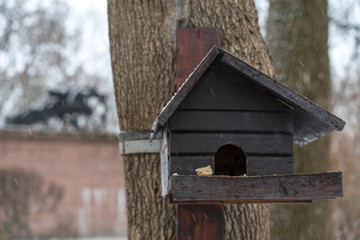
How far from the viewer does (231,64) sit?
8.87 feet

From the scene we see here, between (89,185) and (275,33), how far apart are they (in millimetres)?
12559

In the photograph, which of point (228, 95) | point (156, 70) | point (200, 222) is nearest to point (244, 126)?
point (228, 95)

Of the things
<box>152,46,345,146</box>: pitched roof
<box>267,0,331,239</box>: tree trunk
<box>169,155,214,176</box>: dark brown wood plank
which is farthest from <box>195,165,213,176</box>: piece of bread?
<box>267,0,331,239</box>: tree trunk

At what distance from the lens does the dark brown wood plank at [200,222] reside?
304 centimetres

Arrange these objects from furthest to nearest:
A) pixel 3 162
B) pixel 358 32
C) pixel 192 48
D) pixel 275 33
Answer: pixel 3 162
pixel 358 32
pixel 275 33
pixel 192 48

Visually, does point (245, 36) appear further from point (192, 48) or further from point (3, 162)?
point (3, 162)

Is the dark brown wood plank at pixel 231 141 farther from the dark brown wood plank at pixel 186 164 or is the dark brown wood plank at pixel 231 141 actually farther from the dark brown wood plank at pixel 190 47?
the dark brown wood plank at pixel 190 47

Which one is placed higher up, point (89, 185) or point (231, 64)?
point (231, 64)

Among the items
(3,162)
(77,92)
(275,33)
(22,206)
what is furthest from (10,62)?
(275,33)

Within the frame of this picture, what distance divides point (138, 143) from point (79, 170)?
15257 millimetres

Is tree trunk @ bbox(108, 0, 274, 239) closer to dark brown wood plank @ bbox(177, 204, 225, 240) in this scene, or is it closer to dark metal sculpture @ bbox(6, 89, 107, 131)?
dark brown wood plank @ bbox(177, 204, 225, 240)

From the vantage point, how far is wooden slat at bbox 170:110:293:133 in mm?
2742

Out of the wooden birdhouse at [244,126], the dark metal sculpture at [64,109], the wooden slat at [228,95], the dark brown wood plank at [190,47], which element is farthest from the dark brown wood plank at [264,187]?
the dark metal sculpture at [64,109]

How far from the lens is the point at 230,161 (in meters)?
3.12
